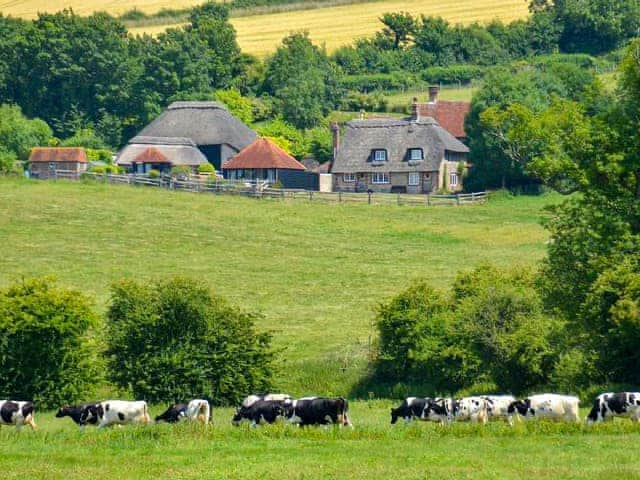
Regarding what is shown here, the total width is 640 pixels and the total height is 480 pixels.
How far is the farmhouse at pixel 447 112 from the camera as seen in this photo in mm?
115562

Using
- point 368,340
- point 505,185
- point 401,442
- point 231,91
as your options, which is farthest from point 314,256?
point 231,91

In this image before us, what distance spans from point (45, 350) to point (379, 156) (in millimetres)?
62629

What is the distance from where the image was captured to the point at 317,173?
340 ft

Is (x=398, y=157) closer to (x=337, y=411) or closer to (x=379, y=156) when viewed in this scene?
(x=379, y=156)

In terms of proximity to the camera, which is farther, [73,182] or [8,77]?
[8,77]

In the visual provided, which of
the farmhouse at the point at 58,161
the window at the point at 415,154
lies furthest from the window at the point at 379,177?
the farmhouse at the point at 58,161

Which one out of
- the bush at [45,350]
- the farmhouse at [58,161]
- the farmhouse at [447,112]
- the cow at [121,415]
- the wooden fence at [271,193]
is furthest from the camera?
the farmhouse at [447,112]

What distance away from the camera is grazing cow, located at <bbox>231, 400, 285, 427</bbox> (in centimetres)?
3534

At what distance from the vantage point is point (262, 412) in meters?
35.6

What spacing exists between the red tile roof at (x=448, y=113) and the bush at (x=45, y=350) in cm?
Answer: 7327

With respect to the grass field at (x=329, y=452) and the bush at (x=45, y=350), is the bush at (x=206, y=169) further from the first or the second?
the grass field at (x=329, y=452)

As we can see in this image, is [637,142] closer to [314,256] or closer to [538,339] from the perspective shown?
[538,339]

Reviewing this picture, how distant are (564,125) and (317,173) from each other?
59.7m

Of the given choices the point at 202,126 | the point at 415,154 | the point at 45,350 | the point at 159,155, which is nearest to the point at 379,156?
the point at 415,154
